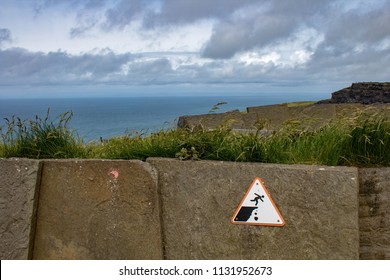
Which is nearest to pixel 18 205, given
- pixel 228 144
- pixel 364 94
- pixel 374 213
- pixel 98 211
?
pixel 98 211

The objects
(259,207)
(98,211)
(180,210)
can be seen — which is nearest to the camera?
(259,207)

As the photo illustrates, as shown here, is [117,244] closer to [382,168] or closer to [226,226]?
[226,226]

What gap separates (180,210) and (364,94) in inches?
308

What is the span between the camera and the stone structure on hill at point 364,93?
9797mm

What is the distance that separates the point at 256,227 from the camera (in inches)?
139

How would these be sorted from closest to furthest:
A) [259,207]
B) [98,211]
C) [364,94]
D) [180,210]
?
1. [259,207]
2. [180,210]
3. [98,211]
4. [364,94]

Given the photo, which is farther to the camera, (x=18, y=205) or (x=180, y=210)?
(x=18, y=205)

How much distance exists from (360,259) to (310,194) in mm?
768

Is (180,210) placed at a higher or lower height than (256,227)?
higher

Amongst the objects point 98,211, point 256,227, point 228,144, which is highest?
point 228,144

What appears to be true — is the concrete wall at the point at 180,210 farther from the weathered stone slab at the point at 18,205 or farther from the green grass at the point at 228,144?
the green grass at the point at 228,144

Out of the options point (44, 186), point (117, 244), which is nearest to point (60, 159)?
point (44, 186)

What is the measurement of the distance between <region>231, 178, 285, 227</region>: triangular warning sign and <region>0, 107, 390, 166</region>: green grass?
300 mm

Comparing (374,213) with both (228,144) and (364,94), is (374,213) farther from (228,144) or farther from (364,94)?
(364,94)
